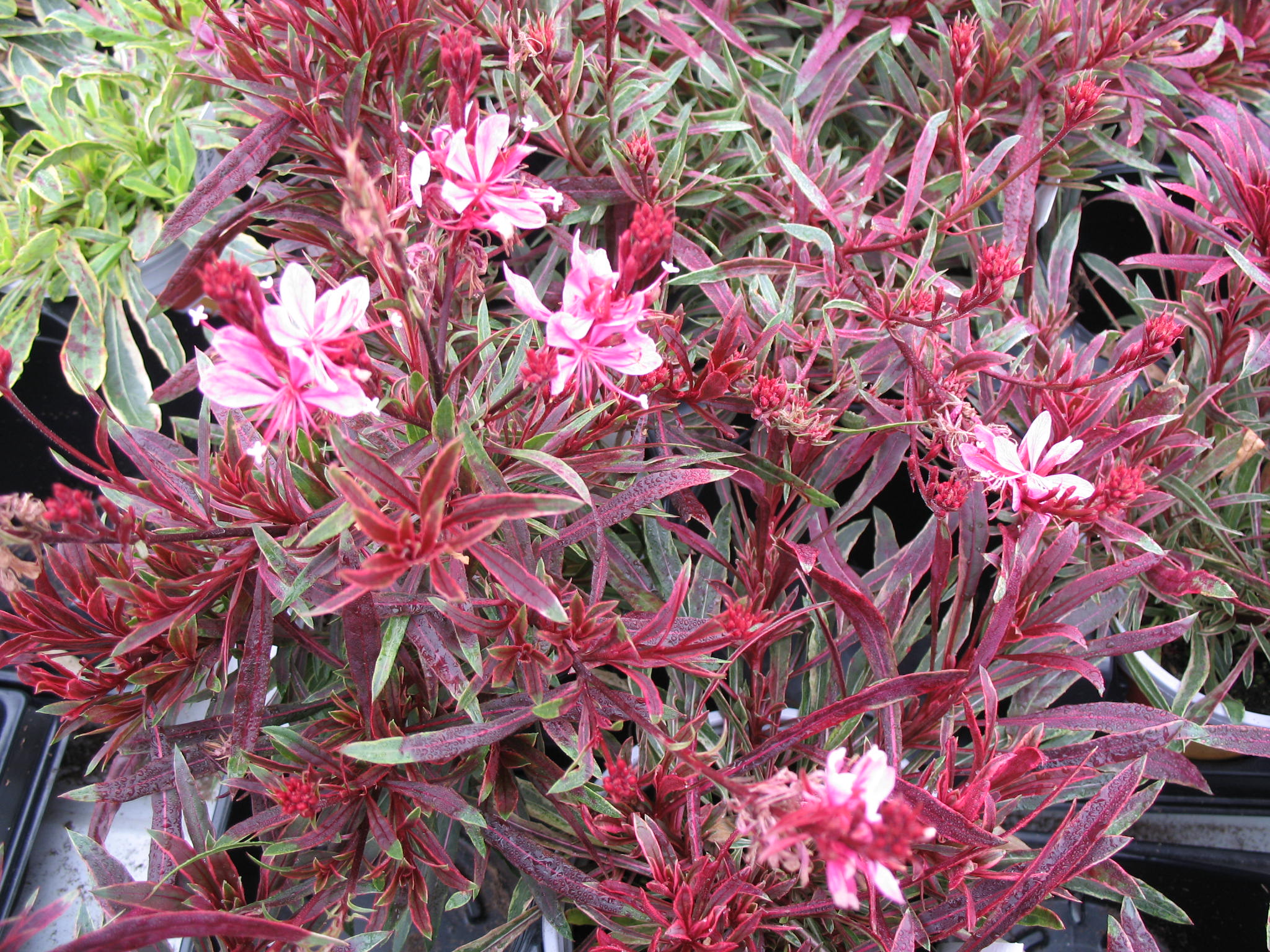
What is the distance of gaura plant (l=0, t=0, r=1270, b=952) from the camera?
1.93 ft

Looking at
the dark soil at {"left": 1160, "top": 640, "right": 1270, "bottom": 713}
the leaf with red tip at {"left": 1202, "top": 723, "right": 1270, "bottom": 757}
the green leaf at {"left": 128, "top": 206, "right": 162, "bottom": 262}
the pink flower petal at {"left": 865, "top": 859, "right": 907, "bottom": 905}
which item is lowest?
the dark soil at {"left": 1160, "top": 640, "right": 1270, "bottom": 713}

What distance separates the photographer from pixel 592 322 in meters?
0.58

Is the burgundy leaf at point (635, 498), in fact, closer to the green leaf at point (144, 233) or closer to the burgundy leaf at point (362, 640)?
the burgundy leaf at point (362, 640)

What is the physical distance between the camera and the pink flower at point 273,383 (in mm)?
496

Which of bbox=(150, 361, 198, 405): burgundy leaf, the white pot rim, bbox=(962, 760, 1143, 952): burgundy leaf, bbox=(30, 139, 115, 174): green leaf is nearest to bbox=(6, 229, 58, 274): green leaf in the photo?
bbox=(30, 139, 115, 174): green leaf

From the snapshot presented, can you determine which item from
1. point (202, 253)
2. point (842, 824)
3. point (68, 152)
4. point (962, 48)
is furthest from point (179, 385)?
point (962, 48)

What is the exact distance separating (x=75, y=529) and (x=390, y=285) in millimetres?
265

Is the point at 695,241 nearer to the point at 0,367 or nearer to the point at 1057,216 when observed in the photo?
the point at 1057,216

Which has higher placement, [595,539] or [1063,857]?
[595,539]

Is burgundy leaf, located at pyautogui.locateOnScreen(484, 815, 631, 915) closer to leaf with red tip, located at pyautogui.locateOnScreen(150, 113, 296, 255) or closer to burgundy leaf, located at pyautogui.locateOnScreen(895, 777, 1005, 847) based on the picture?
burgundy leaf, located at pyautogui.locateOnScreen(895, 777, 1005, 847)

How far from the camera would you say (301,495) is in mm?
730

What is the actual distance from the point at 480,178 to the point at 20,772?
1034 mm

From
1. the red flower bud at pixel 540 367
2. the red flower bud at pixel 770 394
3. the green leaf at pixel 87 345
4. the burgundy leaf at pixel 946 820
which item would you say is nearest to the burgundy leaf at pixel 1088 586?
the burgundy leaf at pixel 946 820

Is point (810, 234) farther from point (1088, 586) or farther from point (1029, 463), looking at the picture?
point (1088, 586)
